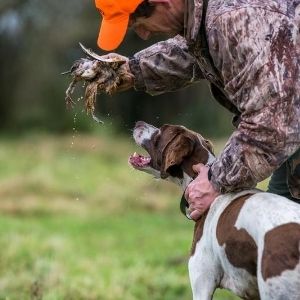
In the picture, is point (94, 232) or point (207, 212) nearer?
point (207, 212)

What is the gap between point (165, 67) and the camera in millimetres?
6227

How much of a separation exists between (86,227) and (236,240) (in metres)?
9.24

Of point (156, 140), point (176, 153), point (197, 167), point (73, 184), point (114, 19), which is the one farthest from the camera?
point (73, 184)

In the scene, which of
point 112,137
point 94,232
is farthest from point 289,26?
point 112,137

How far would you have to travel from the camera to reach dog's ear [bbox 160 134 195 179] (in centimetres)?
612

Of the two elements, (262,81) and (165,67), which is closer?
(262,81)

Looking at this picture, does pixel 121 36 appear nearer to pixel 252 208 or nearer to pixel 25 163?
pixel 252 208

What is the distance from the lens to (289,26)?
16.4 ft

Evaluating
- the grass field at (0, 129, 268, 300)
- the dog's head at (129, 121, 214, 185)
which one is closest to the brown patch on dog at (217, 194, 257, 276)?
the dog's head at (129, 121, 214, 185)

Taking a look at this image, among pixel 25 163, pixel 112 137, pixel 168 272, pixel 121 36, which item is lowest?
pixel 112 137

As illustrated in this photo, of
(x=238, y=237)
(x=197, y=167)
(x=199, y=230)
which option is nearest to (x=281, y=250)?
(x=238, y=237)

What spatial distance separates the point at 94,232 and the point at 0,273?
4.83m

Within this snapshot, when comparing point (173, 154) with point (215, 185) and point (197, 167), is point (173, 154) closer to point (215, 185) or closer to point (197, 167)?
point (197, 167)

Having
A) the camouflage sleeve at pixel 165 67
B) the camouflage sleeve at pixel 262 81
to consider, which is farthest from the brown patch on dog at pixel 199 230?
the camouflage sleeve at pixel 165 67
